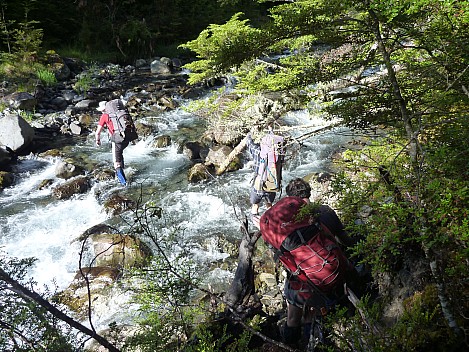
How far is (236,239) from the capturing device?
21.6 ft

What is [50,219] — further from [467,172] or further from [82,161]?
[467,172]

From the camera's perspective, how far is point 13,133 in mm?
9914

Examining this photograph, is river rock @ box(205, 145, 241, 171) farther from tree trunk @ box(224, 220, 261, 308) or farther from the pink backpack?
tree trunk @ box(224, 220, 261, 308)

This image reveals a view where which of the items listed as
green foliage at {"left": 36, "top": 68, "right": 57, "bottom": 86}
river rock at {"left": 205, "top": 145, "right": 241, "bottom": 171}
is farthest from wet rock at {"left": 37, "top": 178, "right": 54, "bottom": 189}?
green foliage at {"left": 36, "top": 68, "right": 57, "bottom": 86}

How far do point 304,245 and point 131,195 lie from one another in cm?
631

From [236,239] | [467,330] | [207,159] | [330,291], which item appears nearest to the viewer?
[467,330]

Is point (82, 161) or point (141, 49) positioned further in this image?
point (141, 49)

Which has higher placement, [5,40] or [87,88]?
[5,40]

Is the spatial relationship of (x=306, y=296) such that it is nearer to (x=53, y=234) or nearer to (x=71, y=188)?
(x=53, y=234)

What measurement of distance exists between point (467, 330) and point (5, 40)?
20.2 meters

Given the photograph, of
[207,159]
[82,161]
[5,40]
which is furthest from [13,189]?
[5,40]

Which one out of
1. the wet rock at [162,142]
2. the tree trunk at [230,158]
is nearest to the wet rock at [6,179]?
the wet rock at [162,142]

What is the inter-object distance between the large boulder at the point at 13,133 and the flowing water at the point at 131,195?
1.62ft

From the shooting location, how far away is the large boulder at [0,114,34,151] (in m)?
9.87
